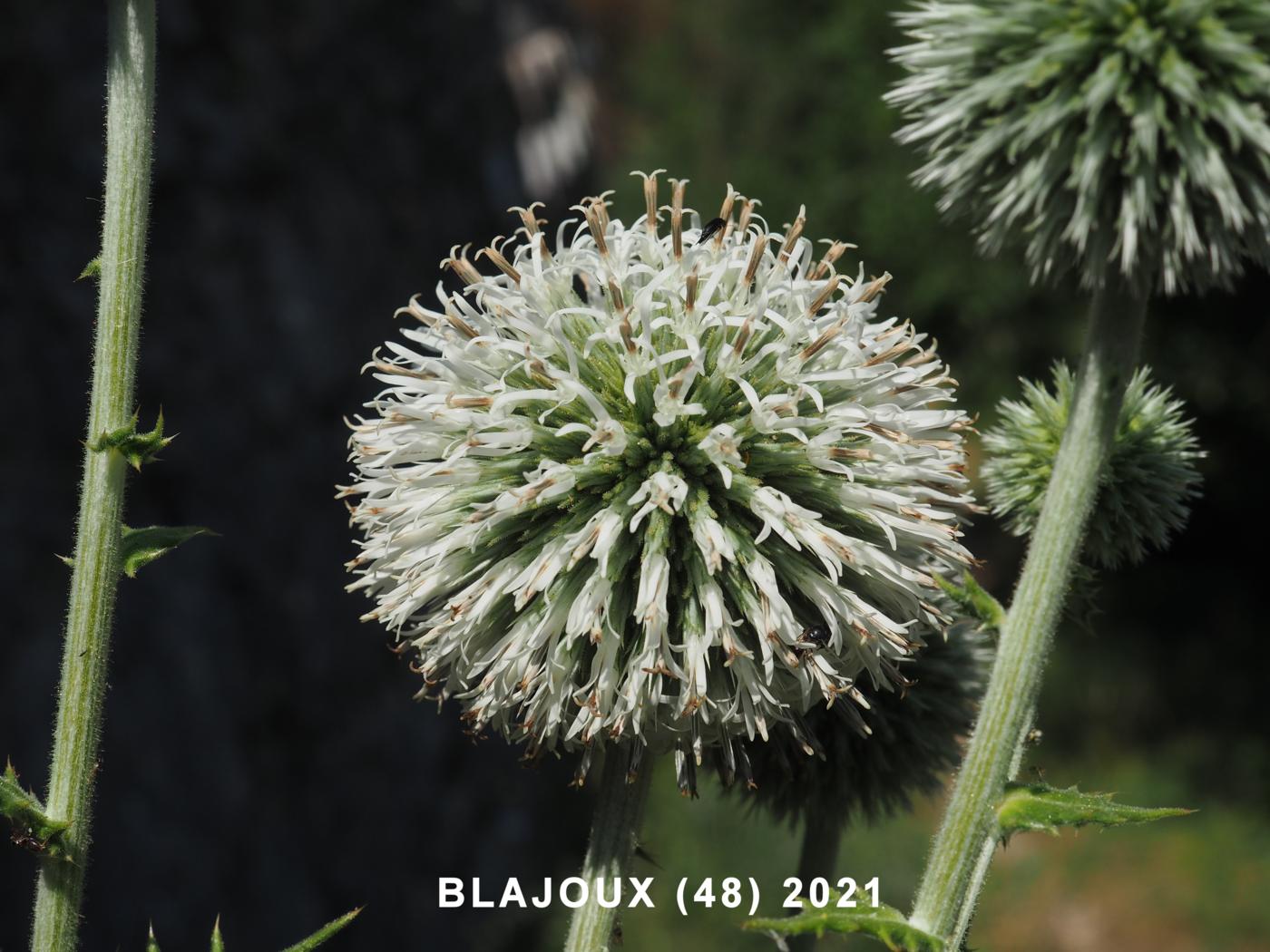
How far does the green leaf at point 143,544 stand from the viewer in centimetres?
207

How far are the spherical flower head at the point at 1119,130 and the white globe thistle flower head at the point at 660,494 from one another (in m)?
0.31

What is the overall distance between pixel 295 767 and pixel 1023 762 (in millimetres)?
9590

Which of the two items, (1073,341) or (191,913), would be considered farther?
(1073,341)

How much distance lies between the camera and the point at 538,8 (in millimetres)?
14625

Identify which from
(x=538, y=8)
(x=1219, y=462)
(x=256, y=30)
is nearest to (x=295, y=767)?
(x=256, y=30)

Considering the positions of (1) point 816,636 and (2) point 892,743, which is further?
(2) point 892,743

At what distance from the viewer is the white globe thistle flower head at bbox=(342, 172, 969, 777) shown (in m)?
2.12

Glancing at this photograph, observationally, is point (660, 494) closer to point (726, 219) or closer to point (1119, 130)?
point (726, 219)

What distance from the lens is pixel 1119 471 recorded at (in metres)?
2.59

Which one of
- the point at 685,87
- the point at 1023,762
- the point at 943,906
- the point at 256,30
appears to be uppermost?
the point at 685,87

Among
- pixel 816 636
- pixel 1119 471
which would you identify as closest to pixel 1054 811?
pixel 816 636

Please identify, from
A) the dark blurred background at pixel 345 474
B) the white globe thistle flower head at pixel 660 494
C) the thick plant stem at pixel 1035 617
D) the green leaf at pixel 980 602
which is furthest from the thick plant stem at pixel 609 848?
the dark blurred background at pixel 345 474

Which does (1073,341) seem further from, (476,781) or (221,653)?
(221,653)

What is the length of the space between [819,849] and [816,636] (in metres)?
0.86
